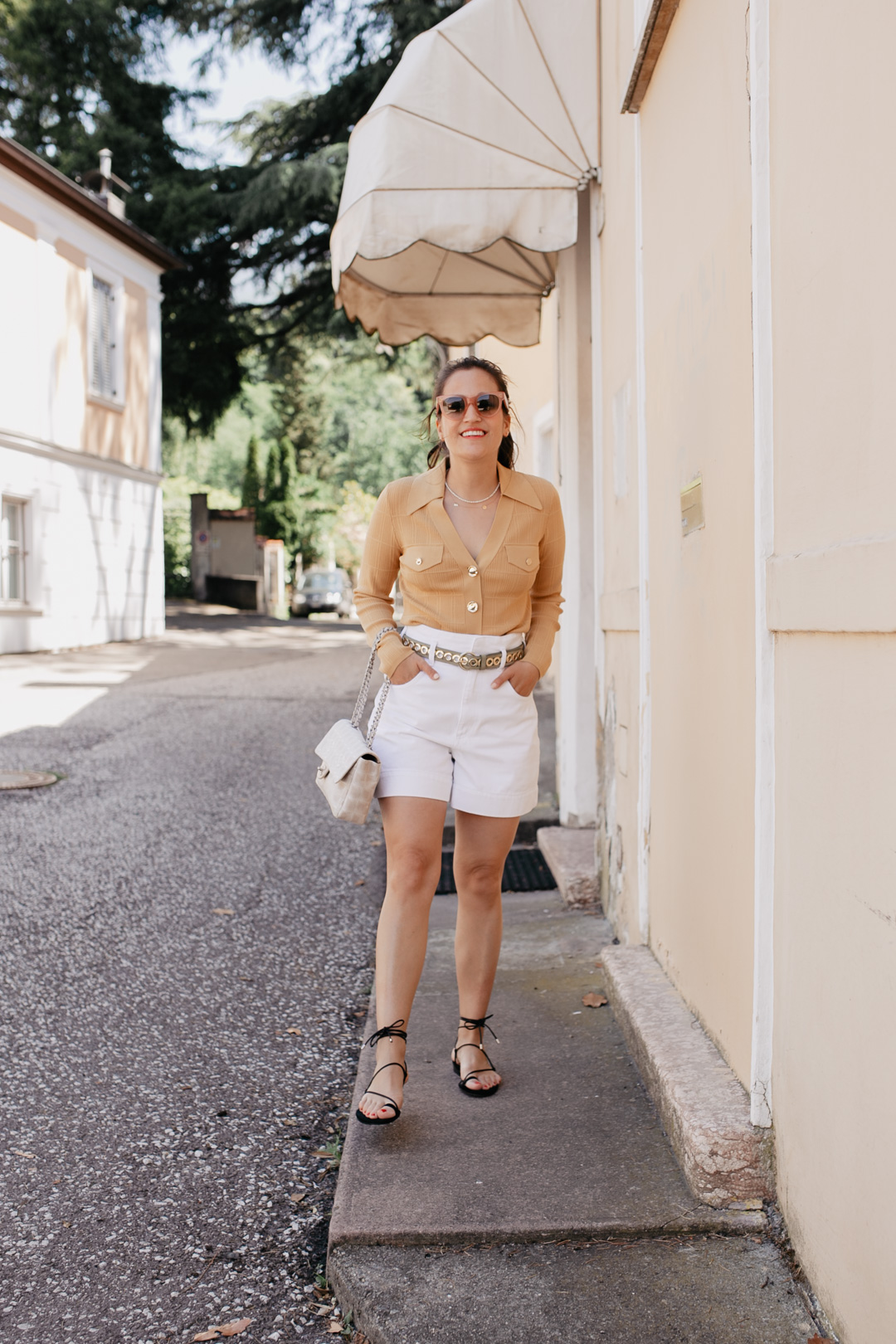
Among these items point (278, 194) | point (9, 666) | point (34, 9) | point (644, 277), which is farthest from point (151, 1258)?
point (34, 9)

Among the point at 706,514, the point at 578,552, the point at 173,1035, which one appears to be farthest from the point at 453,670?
the point at 578,552

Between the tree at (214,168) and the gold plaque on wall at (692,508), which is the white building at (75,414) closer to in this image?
the tree at (214,168)

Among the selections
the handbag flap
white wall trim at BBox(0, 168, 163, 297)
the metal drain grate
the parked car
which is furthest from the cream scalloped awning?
the parked car

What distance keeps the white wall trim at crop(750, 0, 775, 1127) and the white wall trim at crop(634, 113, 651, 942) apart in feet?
4.15

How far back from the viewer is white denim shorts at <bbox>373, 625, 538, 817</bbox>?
2.83 m

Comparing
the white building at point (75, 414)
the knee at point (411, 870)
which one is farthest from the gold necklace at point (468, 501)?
the white building at point (75, 414)

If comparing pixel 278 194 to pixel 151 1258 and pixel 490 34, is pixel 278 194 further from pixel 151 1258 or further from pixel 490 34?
pixel 151 1258

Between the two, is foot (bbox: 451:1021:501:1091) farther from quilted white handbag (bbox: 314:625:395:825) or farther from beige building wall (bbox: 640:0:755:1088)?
quilted white handbag (bbox: 314:625:395:825)

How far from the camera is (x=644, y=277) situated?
3.58m

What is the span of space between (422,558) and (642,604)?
104cm

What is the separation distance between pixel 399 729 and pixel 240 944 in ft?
6.03

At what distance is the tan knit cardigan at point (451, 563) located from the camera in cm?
285

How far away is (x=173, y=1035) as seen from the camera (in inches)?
136

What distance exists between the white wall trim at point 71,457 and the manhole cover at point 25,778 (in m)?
9.25
